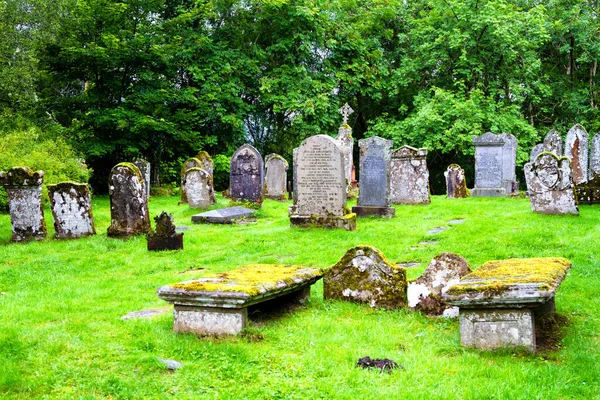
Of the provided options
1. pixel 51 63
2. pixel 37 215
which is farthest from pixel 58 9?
pixel 37 215

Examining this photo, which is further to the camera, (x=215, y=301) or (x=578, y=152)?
→ (x=578, y=152)

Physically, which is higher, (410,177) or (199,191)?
(410,177)

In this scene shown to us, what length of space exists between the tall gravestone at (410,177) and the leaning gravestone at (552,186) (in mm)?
5069

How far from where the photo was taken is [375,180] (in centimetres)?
1555

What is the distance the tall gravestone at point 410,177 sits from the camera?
18.4m

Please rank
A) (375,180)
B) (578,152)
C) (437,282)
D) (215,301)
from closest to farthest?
(215,301) → (437,282) → (375,180) → (578,152)

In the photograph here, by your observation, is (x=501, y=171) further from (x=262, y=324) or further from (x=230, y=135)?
→ (x=262, y=324)

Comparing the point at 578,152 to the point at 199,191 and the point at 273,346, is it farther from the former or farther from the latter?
the point at 273,346

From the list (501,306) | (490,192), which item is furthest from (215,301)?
(490,192)

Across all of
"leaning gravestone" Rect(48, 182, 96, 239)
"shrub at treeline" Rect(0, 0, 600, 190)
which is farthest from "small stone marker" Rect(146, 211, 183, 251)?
"shrub at treeline" Rect(0, 0, 600, 190)

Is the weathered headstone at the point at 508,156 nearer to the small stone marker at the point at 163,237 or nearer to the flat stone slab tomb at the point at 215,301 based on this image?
the small stone marker at the point at 163,237

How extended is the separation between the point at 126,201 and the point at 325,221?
466 cm

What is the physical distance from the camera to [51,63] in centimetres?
2461

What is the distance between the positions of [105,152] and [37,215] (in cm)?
1186
